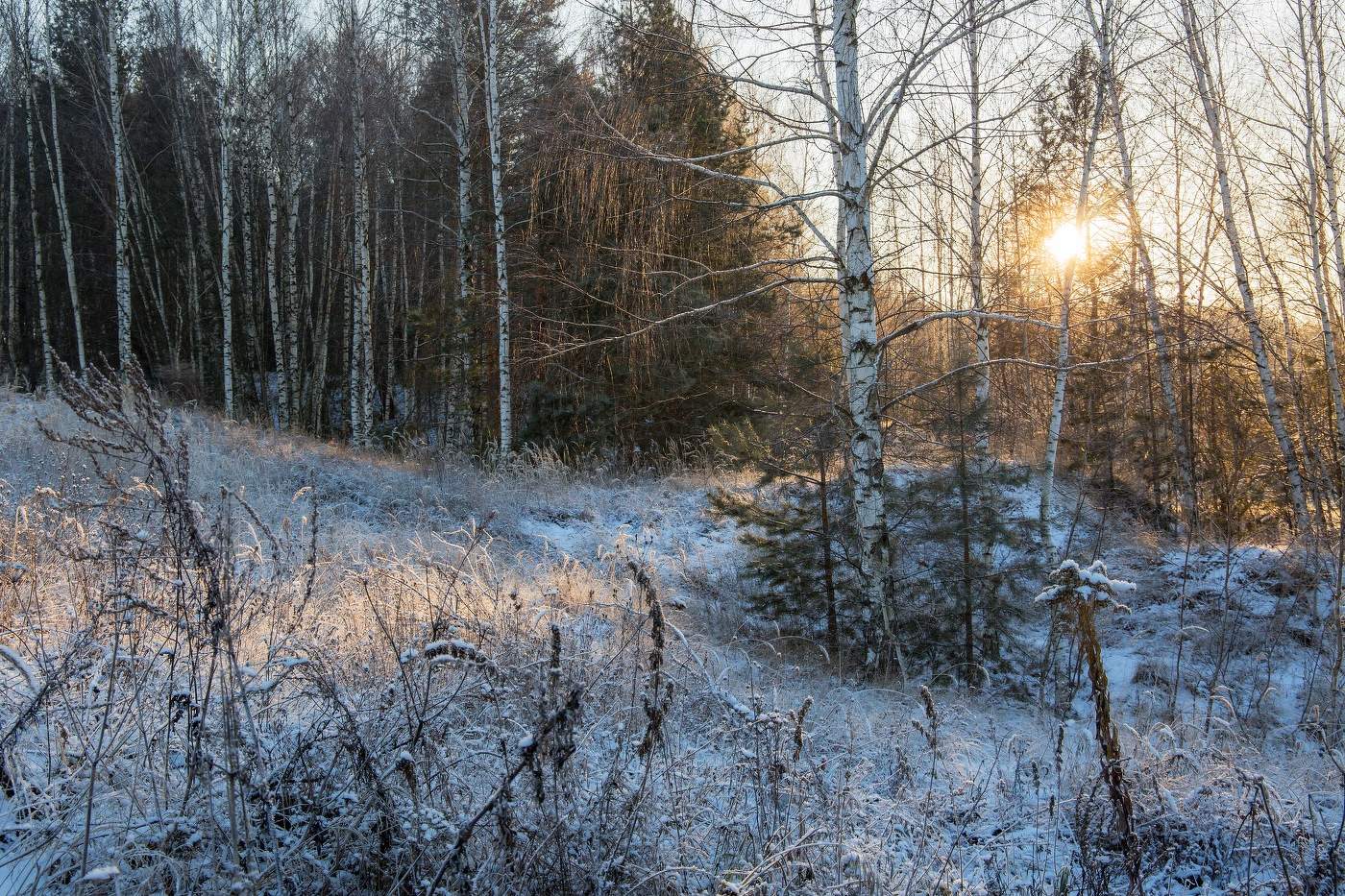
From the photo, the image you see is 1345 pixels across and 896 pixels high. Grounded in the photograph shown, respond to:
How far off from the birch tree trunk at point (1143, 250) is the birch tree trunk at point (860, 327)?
187 cm

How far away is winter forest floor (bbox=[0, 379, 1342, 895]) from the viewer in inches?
80.4

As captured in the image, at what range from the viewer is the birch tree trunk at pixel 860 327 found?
5.23m

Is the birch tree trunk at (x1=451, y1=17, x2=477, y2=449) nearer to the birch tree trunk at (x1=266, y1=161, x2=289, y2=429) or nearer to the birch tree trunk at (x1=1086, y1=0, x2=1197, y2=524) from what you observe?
the birch tree trunk at (x1=266, y1=161, x2=289, y2=429)

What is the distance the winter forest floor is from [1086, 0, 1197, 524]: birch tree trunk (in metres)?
3.43

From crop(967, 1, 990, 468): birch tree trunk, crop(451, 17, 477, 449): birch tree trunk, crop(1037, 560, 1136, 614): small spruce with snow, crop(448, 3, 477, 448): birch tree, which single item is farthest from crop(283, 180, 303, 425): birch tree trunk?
crop(1037, 560, 1136, 614): small spruce with snow

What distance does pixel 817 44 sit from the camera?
5098 mm

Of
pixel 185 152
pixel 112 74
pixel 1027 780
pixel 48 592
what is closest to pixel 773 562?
pixel 1027 780

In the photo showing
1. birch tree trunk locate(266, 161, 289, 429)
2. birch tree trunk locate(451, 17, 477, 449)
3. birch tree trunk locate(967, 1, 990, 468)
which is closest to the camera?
birch tree trunk locate(967, 1, 990, 468)

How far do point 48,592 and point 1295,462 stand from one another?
12008 mm

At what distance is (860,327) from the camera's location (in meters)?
5.43

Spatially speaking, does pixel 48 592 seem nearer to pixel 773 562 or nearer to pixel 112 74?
pixel 773 562

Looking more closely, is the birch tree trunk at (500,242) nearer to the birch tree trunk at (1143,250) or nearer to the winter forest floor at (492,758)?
the winter forest floor at (492,758)

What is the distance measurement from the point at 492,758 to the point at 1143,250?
987 cm

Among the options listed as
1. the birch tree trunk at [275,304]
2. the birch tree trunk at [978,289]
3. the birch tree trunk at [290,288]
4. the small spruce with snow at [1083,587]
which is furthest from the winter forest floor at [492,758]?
the birch tree trunk at [290,288]
